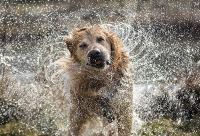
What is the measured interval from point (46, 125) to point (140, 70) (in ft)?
5.43

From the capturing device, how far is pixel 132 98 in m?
7.25

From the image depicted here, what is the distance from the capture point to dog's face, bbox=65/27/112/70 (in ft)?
22.2

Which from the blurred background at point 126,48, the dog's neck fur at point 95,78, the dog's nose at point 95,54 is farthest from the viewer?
the blurred background at point 126,48

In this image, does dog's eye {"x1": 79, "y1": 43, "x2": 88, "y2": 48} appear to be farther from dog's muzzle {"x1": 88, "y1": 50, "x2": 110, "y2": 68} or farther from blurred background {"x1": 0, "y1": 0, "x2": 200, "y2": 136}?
blurred background {"x1": 0, "y1": 0, "x2": 200, "y2": 136}

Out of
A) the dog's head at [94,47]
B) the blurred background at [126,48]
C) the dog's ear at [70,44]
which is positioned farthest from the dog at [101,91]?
the blurred background at [126,48]

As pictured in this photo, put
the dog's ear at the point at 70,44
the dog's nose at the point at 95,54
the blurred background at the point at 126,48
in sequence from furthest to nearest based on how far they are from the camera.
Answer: the blurred background at the point at 126,48
the dog's ear at the point at 70,44
the dog's nose at the point at 95,54

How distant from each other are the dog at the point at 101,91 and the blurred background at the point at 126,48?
1.20ft

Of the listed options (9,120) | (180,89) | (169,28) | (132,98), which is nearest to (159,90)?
(180,89)

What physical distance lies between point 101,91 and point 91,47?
0.54 metres

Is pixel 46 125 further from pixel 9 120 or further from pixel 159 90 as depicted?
pixel 159 90

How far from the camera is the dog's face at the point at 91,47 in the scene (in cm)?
677

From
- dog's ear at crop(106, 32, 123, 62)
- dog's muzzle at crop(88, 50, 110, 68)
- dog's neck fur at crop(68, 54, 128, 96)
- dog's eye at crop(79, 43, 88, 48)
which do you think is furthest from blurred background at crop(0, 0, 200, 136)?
dog's muzzle at crop(88, 50, 110, 68)

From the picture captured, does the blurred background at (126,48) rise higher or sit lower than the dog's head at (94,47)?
lower

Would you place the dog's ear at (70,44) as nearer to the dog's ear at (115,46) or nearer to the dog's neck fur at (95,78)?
the dog's neck fur at (95,78)
